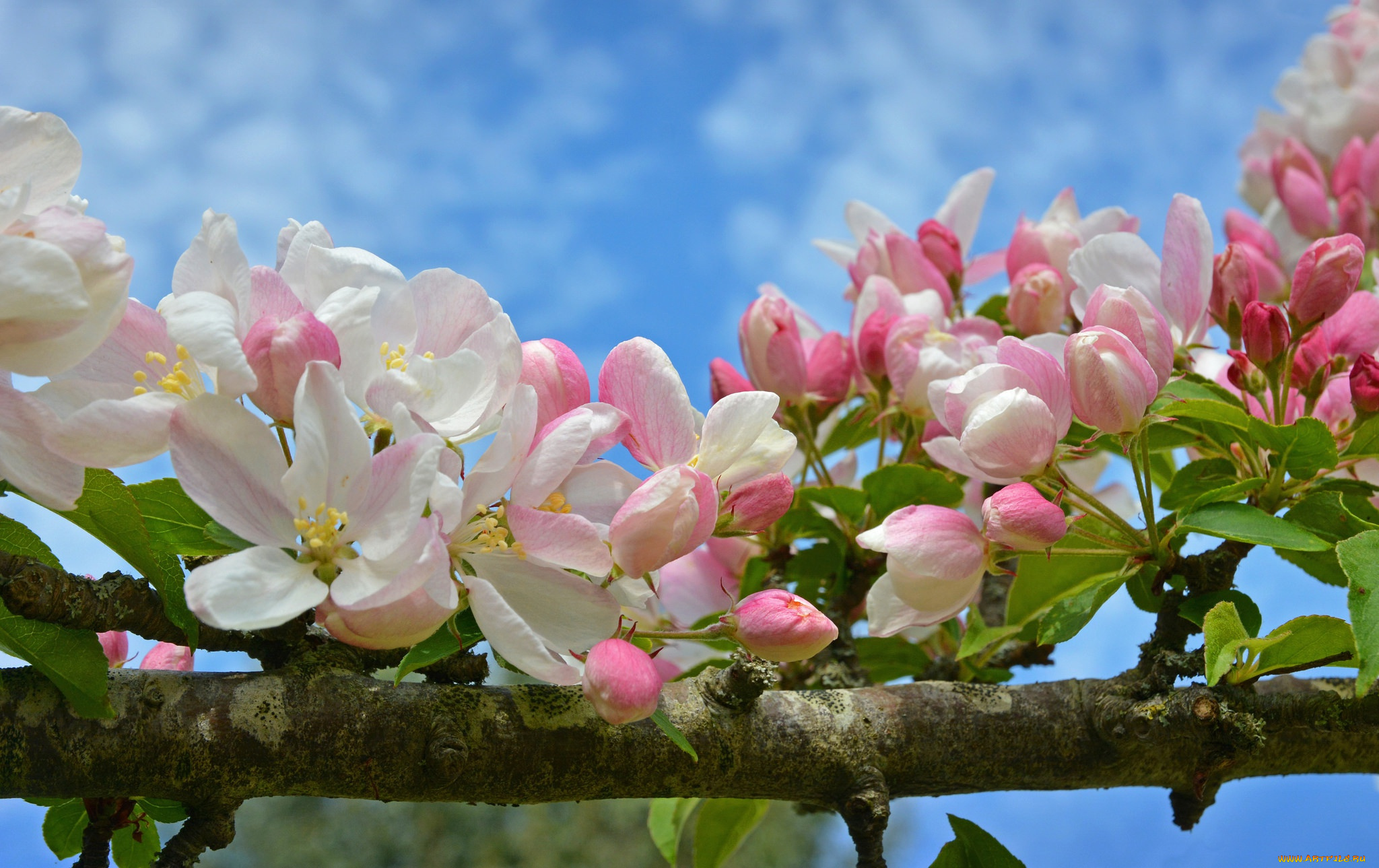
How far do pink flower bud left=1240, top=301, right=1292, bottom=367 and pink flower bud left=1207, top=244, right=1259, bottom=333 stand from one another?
65 mm

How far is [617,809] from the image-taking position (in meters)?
7.70

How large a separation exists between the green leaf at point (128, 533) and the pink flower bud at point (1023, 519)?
64 centimetres

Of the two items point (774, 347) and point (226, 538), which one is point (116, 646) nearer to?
point (226, 538)

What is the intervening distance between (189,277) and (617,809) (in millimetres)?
7462

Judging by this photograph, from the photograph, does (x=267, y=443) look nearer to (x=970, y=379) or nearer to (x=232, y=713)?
(x=232, y=713)

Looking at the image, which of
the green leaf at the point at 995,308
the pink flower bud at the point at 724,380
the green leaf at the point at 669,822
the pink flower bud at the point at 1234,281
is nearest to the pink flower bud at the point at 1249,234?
the green leaf at the point at 995,308

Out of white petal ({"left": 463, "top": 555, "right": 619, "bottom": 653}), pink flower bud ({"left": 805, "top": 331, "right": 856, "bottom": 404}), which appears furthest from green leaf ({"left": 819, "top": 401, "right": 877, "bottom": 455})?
white petal ({"left": 463, "top": 555, "right": 619, "bottom": 653})

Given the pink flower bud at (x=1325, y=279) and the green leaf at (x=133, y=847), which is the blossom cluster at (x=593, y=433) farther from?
the green leaf at (x=133, y=847)

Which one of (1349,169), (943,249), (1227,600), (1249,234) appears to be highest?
(1349,169)

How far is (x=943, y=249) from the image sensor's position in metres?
1.59

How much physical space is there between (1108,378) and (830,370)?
0.47 meters

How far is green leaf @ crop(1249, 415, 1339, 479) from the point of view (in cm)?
98

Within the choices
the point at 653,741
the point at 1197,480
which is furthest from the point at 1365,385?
the point at 653,741

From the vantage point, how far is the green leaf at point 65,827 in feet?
3.43
